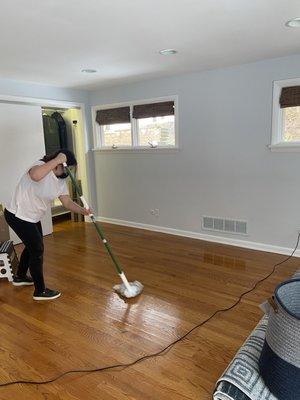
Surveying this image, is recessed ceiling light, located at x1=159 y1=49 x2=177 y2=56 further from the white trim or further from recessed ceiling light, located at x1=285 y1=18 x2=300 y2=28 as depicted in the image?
the white trim

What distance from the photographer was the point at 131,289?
2742mm

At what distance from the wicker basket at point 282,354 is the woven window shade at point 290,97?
253cm

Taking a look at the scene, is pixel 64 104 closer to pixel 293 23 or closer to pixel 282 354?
pixel 293 23

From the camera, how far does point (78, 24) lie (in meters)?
2.29

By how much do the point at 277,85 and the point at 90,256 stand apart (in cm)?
283

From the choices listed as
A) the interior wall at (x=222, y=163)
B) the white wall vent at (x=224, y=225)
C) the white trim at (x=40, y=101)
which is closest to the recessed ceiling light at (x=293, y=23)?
the interior wall at (x=222, y=163)

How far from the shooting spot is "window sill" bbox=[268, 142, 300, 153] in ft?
10.9

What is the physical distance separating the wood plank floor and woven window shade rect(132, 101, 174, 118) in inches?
72.1

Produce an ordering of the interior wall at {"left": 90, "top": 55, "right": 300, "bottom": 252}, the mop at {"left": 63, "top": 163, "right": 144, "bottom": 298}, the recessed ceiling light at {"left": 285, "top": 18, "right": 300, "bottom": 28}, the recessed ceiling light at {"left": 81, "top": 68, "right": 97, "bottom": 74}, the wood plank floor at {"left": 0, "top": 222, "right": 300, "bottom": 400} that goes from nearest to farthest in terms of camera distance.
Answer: the wood plank floor at {"left": 0, "top": 222, "right": 300, "bottom": 400}
the recessed ceiling light at {"left": 285, "top": 18, "right": 300, "bottom": 28}
the mop at {"left": 63, "top": 163, "right": 144, "bottom": 298}
the interior wall at {"left": 90, "top": 55, "right": 300, "bottom": 252}
the recessed ceiling light at {"left": 81, "top": 68, "right": 97, "bottom": 74}

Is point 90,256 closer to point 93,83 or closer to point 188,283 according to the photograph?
point 188,283

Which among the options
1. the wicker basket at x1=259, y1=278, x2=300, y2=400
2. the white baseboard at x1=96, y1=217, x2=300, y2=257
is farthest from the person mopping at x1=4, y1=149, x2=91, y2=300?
the white baseboard at x1=96, y1=217, x2=300, y2=257

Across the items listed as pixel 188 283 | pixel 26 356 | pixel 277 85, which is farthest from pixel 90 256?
pixel 277 85

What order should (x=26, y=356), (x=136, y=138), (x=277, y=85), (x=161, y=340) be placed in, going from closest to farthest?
(x=26, y=356), (x=161, y=340), (x=277, y=85), (x=136, y=138)

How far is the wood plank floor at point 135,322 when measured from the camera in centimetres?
175
